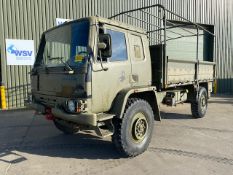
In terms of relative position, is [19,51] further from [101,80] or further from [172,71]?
[101,80]

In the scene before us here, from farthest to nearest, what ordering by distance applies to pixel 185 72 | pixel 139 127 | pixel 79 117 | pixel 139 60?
pixel 185 72, pixel 139 60, pixel 139 127, pixel 79 117

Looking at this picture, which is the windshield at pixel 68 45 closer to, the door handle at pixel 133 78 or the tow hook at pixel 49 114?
the tow hook at pixel 49 114

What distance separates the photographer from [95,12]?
12242 mm

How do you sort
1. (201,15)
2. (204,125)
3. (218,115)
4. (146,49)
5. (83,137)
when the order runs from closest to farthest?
1. (146,49)
2. (83,137)
3. (204,125)
4. (218,115)
5. (201,15)

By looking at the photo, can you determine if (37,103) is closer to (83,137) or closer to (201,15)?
(83,137)

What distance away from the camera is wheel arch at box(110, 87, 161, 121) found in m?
4.80

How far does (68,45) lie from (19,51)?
6.63 m

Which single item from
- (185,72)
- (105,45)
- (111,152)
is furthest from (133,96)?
(185,72)

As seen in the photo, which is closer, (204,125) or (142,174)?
(142,174)

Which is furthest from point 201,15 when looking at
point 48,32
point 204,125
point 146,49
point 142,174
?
point 142,174

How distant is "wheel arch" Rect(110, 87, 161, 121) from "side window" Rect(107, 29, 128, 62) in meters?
0.66

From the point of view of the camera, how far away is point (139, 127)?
17.4ft

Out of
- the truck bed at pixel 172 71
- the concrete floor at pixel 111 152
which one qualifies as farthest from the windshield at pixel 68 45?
the truck bed at pixel 172 71

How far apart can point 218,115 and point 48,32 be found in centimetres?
657
